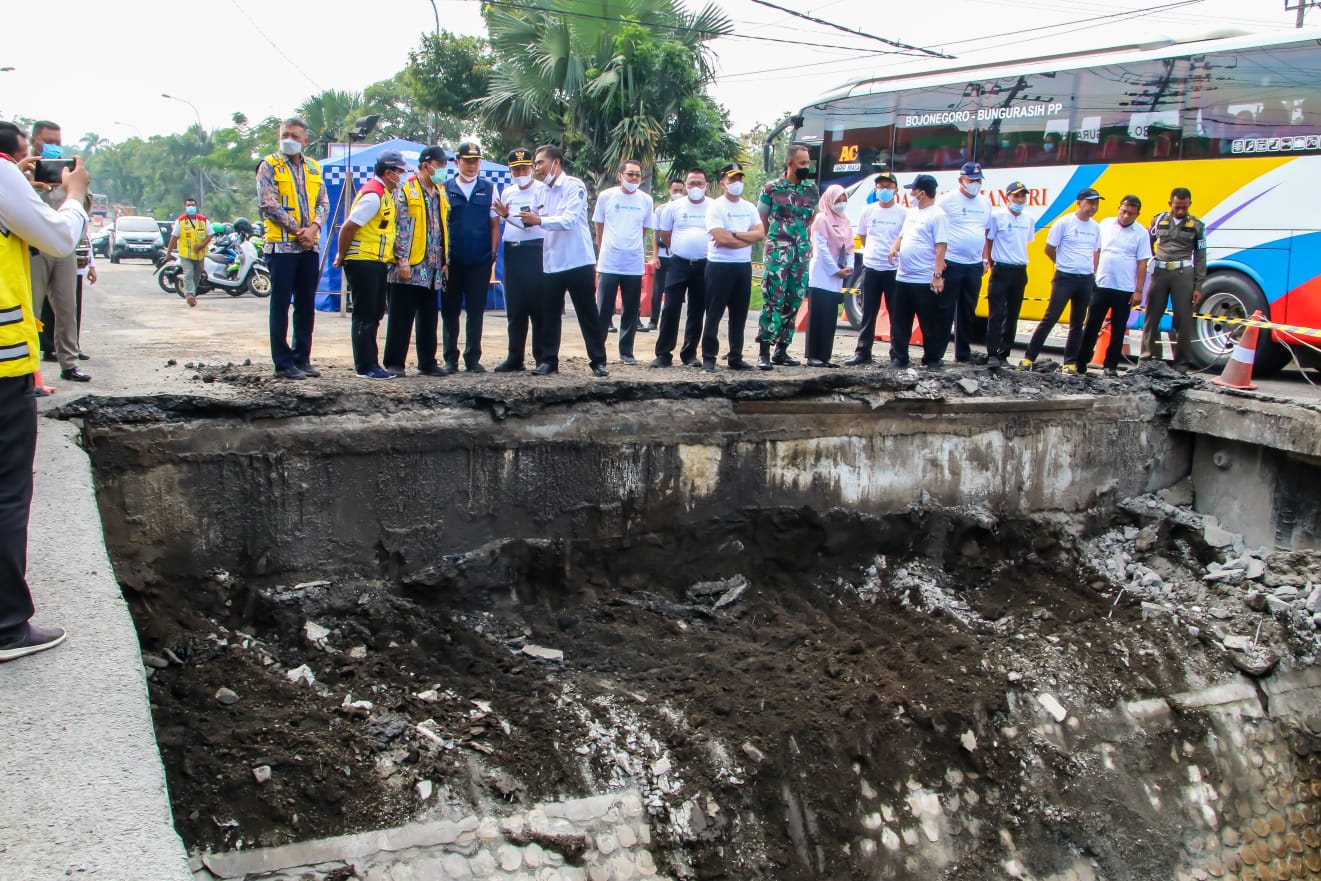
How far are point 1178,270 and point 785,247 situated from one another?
3512mm

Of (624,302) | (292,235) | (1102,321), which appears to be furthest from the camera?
(1102,321)

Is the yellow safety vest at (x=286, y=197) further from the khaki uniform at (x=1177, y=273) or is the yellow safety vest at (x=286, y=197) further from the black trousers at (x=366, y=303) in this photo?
the khaki uniform at (x=1177, y=273)

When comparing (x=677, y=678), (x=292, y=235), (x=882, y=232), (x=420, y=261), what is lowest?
(x=677, y=678)

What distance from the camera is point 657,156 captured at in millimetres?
15578

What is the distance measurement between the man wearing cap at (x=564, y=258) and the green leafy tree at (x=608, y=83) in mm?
7550

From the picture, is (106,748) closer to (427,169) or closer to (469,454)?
(469,454)

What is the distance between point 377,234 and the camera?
6.57 metres

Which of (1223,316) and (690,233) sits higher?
(690,233)

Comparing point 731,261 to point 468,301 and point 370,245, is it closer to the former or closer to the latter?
point 468,301

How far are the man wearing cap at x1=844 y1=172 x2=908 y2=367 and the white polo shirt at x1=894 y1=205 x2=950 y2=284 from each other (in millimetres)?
339

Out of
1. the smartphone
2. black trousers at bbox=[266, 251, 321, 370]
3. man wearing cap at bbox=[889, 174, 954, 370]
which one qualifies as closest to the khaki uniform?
man wearing cap at bbox=[889, 174, 954, 370]

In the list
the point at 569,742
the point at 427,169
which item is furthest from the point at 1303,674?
the point at 427,169

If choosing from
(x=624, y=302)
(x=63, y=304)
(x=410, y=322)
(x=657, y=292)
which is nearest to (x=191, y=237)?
(x=657, y=292)

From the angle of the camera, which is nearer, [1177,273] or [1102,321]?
[1177,273]
